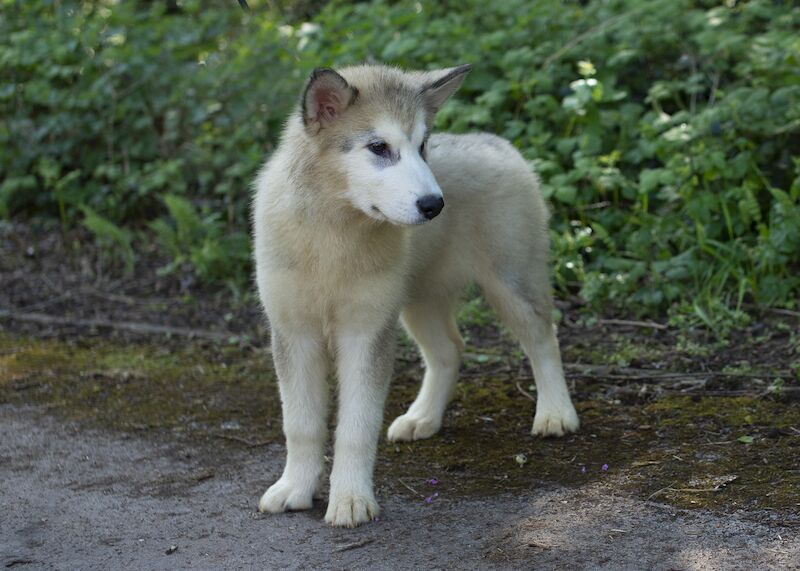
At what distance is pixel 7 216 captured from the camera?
30.3 ft

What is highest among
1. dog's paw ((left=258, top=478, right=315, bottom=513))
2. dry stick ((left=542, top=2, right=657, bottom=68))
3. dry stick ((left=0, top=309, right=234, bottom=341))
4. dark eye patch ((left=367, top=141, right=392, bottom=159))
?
dark eye patch ((left=367, top=141, right=392, bottom=159))

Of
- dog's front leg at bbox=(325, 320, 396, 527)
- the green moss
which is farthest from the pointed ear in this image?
the green moss

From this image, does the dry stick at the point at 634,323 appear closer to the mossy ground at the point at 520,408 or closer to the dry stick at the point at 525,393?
the mossy ground at the point at 520,408

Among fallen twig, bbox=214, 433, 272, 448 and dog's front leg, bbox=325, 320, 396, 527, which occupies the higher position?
dog's front leg, bbox=325, 320, 396, 527

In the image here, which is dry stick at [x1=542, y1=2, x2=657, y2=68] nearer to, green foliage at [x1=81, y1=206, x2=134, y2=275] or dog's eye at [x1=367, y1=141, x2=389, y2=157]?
green foliage at [x1=81, y1=206, x2=134, y2=275]

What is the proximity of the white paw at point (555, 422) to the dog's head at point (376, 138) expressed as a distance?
145 cm

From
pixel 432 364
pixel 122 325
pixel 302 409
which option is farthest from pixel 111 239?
pixel 302 409

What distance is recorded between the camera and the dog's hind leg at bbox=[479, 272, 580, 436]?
484 cm

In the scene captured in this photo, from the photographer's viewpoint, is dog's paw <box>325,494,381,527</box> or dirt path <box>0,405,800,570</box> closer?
dirt path <box>0,405,800,570</box>

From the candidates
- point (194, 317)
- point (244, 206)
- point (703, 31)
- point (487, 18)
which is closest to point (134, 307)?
point (194, 317)

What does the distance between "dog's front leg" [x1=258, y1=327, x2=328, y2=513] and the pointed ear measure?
3.31 ft

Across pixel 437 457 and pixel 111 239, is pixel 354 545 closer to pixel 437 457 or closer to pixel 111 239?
pixel 437 457

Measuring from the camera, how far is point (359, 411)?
13.1 feet

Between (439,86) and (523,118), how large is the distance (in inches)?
154
